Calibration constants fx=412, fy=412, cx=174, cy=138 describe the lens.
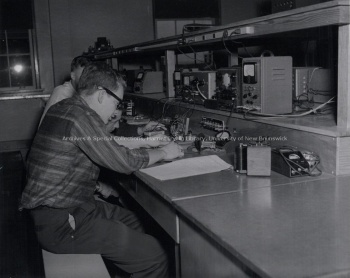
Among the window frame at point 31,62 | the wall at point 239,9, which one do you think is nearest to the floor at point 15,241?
the window frame at point 31,62

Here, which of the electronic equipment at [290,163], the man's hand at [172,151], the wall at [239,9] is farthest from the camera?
the wall at [239,9]

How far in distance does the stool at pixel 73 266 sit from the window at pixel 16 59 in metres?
5.80

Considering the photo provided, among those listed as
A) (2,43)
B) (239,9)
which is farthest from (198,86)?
(239,9)

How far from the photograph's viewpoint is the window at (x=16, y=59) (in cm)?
702

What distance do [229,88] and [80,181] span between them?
1.15m

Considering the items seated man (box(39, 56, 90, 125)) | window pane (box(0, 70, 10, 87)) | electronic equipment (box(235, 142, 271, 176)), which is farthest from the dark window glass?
electronic equipment (box(235, 142, 271, 176))

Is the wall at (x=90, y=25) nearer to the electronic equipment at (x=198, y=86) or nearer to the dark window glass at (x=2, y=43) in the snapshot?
the dark window glass at (x=2, y=43)

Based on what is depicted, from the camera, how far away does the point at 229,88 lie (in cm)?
262

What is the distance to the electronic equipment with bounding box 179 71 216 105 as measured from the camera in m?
3.02

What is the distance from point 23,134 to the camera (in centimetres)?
699

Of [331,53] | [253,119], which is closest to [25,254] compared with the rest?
[253,119]

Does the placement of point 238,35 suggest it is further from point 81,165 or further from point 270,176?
point 81,165

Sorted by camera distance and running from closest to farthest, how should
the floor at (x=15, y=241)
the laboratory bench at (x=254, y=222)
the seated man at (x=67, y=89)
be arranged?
the laboratory bench at (x=254, y=222), the floor at (x=15, y=241), the seated man at (x=67, y=89)

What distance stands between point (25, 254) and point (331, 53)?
2289mm
